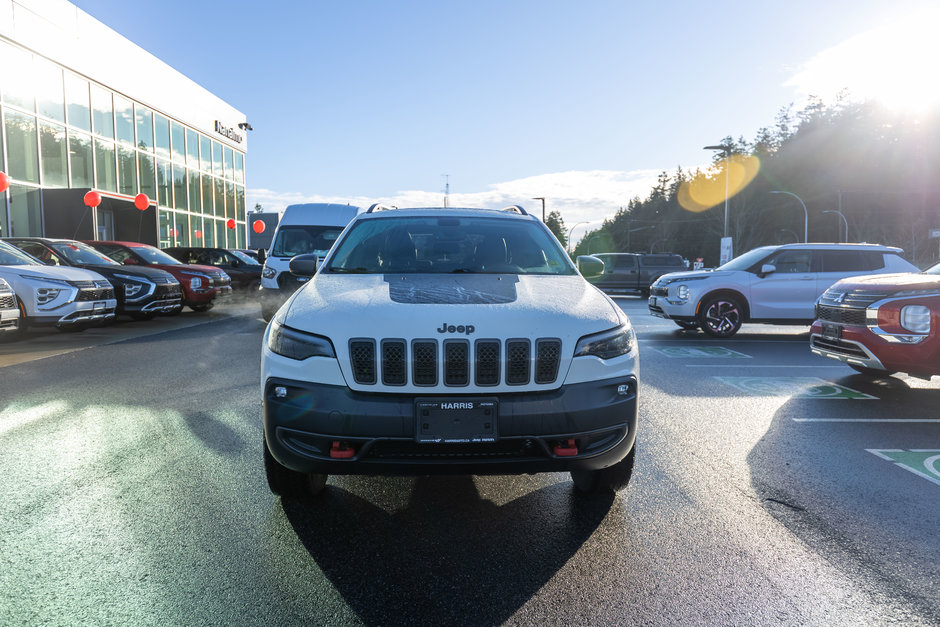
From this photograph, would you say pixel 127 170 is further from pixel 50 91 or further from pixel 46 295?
pixel 46 295

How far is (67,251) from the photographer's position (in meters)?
13.0

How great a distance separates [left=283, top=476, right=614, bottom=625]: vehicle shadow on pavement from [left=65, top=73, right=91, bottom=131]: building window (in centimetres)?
2591

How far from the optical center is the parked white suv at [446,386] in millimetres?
2943

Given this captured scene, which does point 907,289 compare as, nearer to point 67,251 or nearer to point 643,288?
point 67,251

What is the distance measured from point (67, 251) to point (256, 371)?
7.73m

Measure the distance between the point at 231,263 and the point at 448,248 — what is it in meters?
17.2

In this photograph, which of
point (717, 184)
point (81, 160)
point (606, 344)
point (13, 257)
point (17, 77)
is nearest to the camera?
point (606, 344)

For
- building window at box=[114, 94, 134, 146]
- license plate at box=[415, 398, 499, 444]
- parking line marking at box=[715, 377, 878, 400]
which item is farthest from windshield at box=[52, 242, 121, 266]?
building window at box=[114, 94, 134, 146]

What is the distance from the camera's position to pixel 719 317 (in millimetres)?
12398

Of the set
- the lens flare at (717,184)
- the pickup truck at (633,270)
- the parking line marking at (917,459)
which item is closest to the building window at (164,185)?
the pickup truck at (633,270)

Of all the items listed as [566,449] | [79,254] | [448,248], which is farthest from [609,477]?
[79,254]

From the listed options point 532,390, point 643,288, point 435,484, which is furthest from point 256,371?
point 643,288

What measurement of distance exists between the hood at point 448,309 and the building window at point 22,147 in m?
22.5

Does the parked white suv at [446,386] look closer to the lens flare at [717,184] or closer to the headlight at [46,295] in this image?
the headlight at [46,295]
